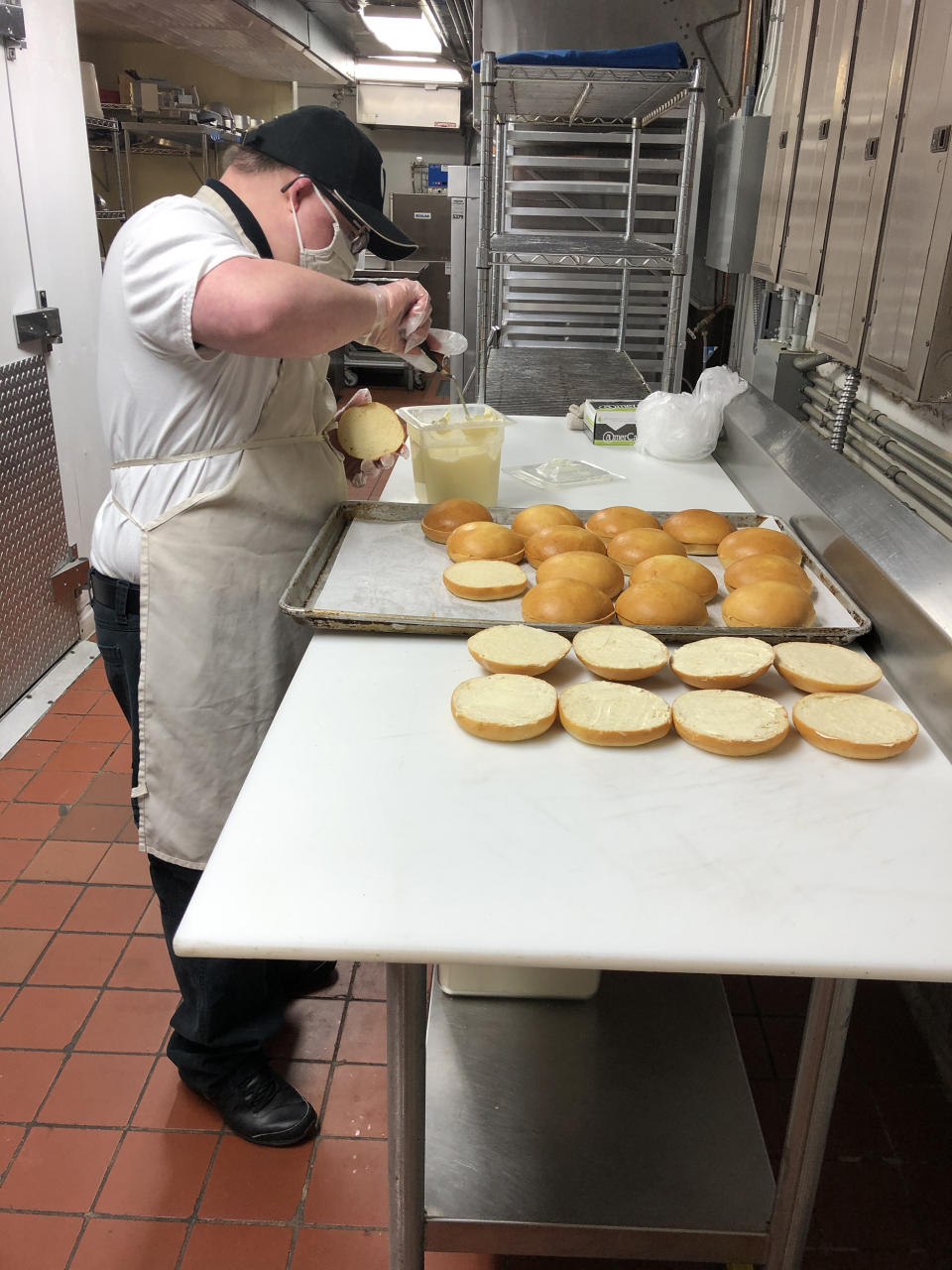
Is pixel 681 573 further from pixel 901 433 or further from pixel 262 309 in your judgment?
pixel 901 433

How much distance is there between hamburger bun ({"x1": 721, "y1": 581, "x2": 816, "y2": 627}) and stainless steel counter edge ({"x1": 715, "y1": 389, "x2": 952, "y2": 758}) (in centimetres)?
12

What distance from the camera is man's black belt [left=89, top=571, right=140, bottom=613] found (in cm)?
149

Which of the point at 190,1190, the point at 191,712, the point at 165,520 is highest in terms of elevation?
the point at 165,520

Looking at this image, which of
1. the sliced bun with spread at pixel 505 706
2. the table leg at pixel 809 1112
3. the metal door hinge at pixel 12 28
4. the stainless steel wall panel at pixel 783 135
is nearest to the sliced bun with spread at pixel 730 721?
the sliced bun with spread at pixel 505 706

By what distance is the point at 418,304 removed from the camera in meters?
1.51

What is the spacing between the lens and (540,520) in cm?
163

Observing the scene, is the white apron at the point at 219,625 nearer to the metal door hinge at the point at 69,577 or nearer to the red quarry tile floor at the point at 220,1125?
the red quarry tile floor at the point at 220,1125

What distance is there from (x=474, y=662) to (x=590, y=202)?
4388mm

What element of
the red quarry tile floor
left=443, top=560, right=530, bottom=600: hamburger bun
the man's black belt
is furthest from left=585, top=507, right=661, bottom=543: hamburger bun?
the red quarry tile floor

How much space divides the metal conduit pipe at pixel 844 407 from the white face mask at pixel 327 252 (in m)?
1.56

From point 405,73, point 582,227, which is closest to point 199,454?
point 582,227

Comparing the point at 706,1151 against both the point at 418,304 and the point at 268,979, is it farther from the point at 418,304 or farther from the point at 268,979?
the point at 418,304

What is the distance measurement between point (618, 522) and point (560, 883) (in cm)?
93

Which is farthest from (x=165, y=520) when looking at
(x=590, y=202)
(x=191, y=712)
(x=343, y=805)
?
(x=590, y=202)
